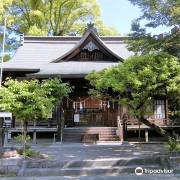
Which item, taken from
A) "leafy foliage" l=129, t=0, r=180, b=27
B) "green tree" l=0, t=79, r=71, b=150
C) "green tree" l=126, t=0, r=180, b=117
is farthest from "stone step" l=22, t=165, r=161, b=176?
"leafy foliage" l=129, t=0, r=180, b=27

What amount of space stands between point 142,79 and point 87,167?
381cm

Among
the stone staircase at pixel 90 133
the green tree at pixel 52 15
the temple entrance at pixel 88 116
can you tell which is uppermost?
the green tree at pixel 52 15

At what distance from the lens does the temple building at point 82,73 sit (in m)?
20.8

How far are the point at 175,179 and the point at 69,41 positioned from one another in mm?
20012

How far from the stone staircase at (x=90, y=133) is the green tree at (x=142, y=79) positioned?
21.1 ft

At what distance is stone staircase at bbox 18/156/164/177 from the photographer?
36.1ft

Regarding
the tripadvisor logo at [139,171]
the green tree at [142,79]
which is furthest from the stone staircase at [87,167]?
the green tree at [142,79]

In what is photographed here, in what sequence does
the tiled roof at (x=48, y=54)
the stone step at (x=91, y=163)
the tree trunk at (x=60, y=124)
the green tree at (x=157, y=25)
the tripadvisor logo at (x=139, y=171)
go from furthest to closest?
the tiled roof at (x=48, y=54)
the tree trunk at (x=60, y=124)
the green tree at (x=157, y=25)
the stone step at (x=91, y=163)
the tripadvisor logo at (x=139, y=171)

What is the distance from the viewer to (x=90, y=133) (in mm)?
19469

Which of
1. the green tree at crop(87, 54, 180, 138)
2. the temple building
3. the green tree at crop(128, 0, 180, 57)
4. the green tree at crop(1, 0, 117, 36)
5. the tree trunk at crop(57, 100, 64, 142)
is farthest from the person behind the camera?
the green tree at crop(1, 0, 117, 36)

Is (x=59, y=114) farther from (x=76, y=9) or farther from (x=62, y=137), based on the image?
(x=76, y=9)

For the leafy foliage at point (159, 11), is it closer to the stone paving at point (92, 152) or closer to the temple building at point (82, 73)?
the stone paving at point (92, 152)

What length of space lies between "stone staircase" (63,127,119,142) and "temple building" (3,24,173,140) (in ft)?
0.21

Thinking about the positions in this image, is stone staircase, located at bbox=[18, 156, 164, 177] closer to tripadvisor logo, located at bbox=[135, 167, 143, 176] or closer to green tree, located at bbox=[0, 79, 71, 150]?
tripadvisor logo, located at bbox=[135, 167, 143, 176]
